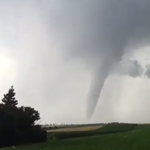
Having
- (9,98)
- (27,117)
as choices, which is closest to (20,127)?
(27,117)

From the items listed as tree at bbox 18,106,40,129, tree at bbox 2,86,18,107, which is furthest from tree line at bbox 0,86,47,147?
tree at bbox 2,86,18,107

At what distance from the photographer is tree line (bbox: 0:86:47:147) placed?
190 feet

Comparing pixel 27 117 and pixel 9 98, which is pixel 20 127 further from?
pixel 9 98

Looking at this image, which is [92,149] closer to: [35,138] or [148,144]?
[148,144]

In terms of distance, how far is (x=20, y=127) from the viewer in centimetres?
6481

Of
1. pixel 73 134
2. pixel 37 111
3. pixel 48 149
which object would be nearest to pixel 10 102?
pixel 37 111

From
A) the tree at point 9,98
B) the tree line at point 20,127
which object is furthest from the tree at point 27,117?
the tree at point 9,98

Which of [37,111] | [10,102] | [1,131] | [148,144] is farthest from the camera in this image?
[10,102]

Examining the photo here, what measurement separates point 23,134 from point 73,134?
14.4 m

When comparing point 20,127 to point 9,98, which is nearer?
point 20,127

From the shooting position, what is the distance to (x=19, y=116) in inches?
2594

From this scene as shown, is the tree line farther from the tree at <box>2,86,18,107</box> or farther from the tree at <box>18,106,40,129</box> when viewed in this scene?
the tree at <box>2,86,18,107</box>

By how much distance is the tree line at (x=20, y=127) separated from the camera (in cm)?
5797

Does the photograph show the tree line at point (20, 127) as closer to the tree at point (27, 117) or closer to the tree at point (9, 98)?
the tree at point (27, 117)
